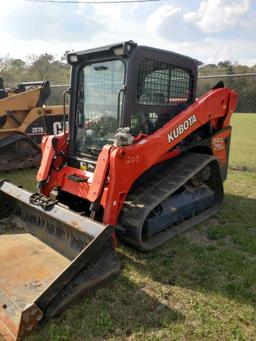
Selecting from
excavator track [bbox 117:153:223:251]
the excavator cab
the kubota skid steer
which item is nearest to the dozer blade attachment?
the kubota skid steer

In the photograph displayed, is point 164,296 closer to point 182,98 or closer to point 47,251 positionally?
point 47,251

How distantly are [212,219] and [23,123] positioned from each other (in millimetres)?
4896

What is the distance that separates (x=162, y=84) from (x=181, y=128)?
655 mm

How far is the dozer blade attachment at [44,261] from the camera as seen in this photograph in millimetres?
2736

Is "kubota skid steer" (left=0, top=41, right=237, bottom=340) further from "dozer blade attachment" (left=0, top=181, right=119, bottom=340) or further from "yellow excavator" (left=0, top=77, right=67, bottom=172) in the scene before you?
"yellow excavator" (left=0, top=77, right=67, bottom=172)

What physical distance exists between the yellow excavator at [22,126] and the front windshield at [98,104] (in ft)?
10.3

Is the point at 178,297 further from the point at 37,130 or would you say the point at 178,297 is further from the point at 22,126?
the point at 37,130

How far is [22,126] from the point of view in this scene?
8000 mm

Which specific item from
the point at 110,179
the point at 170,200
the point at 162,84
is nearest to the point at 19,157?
the point at 162,84

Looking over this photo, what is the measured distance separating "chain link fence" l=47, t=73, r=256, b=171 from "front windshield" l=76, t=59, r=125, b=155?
4824mm

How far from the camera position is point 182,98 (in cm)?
508

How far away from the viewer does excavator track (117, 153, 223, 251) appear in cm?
386

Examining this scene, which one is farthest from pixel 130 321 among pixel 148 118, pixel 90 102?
pixel 90 102

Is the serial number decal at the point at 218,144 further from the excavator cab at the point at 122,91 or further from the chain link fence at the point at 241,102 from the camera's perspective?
the chain link fence at the point at 241,102
